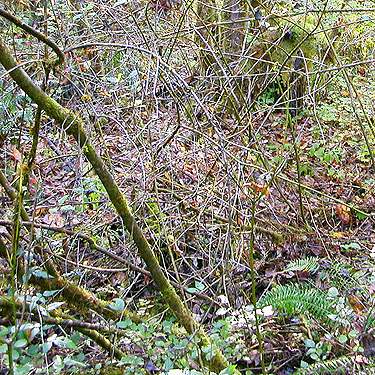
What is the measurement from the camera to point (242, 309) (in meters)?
2.58

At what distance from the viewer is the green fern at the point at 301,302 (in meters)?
2.72

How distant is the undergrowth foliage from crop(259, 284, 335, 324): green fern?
0.01 metres

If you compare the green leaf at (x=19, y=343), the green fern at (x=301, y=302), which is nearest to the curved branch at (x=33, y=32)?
the green leaf at (x=19, y=343)

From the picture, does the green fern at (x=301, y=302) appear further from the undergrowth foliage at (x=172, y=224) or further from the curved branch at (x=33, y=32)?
the curved branch at (x=33, y=32)

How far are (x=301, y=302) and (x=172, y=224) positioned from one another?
1.18m

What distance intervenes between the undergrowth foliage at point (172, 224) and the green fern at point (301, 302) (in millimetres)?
12

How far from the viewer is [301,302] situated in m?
2.77

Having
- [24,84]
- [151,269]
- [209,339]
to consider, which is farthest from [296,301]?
[24,84]

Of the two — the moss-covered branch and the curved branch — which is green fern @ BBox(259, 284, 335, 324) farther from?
the curved branch

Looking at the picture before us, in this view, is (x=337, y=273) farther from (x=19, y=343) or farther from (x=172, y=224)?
(x=19, y=343)

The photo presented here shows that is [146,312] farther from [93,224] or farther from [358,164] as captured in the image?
[358,164]

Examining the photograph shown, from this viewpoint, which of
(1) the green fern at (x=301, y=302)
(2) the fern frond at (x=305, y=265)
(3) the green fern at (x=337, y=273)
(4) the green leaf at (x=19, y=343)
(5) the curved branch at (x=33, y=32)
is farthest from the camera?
(2) the fern frond at (x=305, y=265)

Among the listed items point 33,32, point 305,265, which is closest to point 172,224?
point 305,265

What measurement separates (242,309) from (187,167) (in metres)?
1.46
